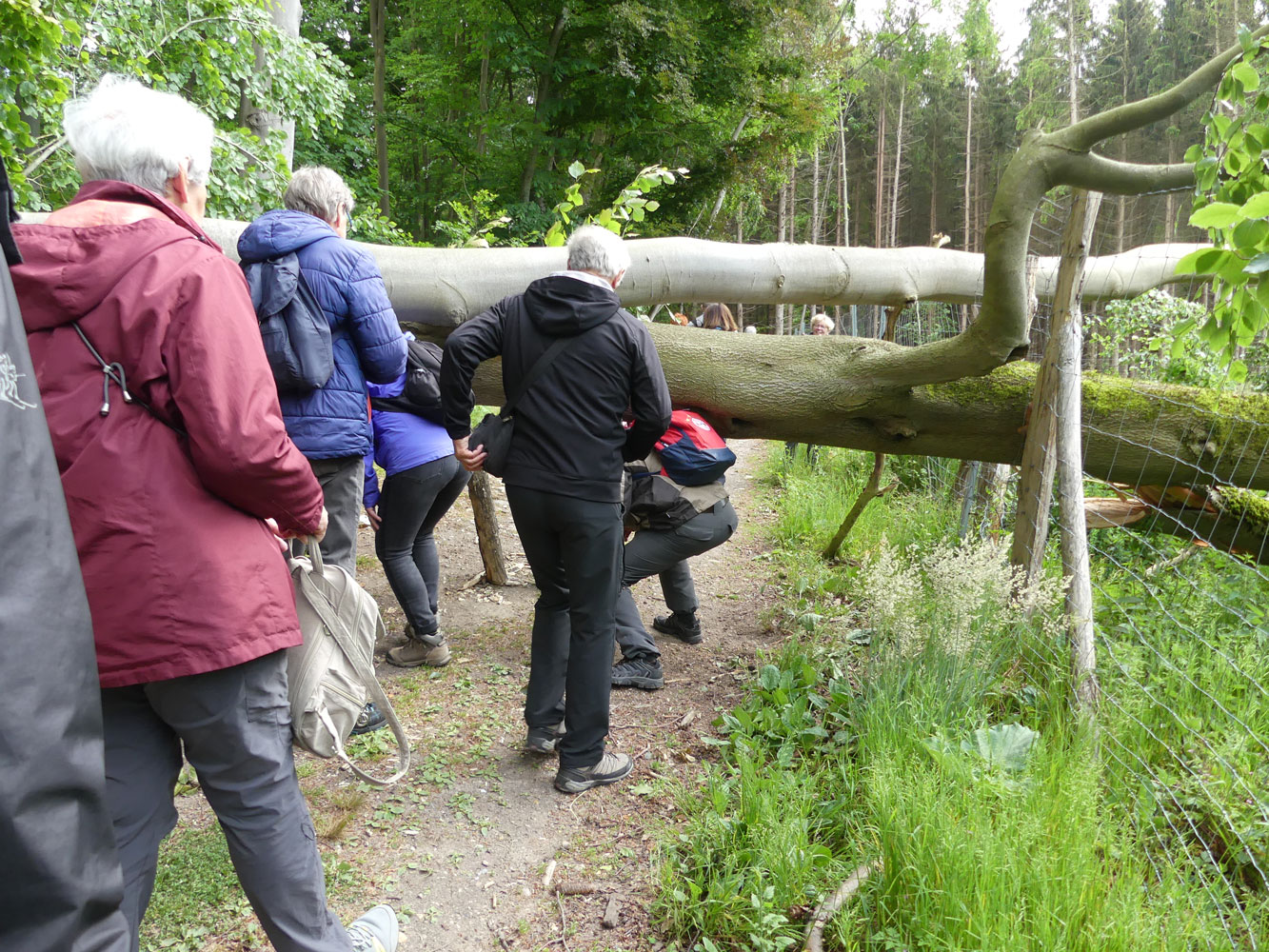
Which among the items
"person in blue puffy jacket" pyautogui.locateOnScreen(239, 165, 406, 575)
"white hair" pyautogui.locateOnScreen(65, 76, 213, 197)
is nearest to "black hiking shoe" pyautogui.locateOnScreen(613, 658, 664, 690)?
"person in blue puffy jacket" pyautogui.locateOnScreen(239, 165, 406, 575)

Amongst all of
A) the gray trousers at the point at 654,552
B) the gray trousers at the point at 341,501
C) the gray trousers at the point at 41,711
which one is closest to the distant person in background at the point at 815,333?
the gray trousers at the point at 654,552

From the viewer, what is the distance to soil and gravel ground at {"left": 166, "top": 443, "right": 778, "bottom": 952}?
2510 mm

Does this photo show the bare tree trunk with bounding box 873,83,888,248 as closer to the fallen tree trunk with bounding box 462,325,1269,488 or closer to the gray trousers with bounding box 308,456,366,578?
the fallen tree trunk with bounding box 462,325,1269,488

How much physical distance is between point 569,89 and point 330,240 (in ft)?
39.1

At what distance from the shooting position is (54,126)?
15.8 feet

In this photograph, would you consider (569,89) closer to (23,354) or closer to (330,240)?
(330,240)

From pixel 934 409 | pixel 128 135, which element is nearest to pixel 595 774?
pixel 934 409

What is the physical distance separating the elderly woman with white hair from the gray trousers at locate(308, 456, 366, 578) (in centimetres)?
131

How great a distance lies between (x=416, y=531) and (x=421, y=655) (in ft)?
2.32

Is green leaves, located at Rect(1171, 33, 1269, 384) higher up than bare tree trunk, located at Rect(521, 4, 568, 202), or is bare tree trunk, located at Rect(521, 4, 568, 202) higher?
bare tree trunk, located at Rect(521, 4, 568, 202)

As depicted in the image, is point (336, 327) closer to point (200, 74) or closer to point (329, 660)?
point (329, 660)

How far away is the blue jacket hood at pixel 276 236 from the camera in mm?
2797

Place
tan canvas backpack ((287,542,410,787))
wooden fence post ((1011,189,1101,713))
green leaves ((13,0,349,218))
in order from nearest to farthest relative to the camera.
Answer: tan canvas backpack ((287,542,410,787)), wooden fence post ((1011,189,1101,713)), green leaves ((13,0,349,218))

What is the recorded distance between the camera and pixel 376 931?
2203 mm
